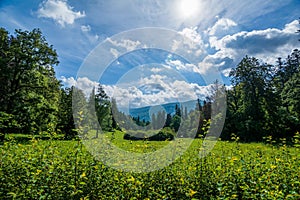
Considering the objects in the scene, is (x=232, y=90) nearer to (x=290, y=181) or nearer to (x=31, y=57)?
(x=31, y=57)

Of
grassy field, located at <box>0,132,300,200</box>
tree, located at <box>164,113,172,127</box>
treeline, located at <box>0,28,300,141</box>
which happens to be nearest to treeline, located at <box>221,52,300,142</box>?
treeline, located at <box>0,28,300,141</box>

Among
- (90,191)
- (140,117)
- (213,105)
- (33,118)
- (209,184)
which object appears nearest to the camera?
(90,191)

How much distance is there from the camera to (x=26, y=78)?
23.0 metres

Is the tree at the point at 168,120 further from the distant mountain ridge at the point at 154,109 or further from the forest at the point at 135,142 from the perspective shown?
the distant mountain ridge at the point at 154,109

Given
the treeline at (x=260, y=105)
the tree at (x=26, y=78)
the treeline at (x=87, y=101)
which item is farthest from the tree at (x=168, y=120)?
the treeline at (x=260, y=105)

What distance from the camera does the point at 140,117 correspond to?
8.06 metres

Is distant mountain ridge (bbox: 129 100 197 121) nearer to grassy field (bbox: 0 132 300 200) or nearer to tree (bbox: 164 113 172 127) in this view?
tree (bbox: 164 113 172 127)

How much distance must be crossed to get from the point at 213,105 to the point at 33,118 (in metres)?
29.7

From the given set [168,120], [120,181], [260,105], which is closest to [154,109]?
[168,120]

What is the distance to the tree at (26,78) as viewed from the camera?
2122cm

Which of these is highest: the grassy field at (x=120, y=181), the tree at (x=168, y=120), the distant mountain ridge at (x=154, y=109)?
the distant mountain ridge at (x=154, y=109)

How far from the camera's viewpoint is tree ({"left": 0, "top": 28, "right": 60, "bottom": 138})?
21.2 m

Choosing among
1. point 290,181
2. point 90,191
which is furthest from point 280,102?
point 90,191

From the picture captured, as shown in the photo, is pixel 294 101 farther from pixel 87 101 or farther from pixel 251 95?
pixel 87 101
